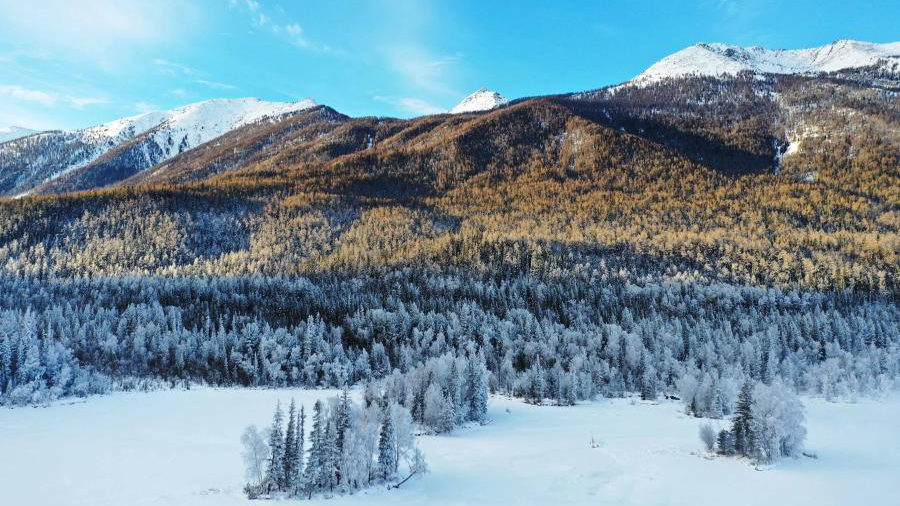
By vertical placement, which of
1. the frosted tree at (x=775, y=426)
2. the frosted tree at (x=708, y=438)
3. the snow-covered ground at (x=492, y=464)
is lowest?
the snow-covered ground at (x=492, y=464)

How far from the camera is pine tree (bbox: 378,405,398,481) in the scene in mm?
36969

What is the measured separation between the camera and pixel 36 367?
81.8 meters

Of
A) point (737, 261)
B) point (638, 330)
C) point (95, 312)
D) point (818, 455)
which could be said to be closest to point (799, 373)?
point (638, 330)

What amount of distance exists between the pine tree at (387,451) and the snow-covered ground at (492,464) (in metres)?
1.91

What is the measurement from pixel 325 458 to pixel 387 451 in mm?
4398

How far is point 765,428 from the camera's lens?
41.3m

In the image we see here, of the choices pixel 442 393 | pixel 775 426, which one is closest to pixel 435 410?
pixel 442 393

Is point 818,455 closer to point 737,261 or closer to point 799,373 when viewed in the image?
point 799,373

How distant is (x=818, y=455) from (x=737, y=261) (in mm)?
160669

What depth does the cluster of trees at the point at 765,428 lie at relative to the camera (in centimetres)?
4103

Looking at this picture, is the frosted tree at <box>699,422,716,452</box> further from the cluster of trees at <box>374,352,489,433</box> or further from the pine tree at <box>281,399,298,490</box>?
the pine tree at <box>281,399,298,490</box>

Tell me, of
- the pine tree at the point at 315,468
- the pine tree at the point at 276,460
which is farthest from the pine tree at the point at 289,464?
the pine tree at the point at 315,468

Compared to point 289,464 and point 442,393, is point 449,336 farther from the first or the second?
point 289,464

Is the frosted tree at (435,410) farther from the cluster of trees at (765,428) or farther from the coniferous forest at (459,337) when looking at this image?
the cluster of trees at (765,428)
